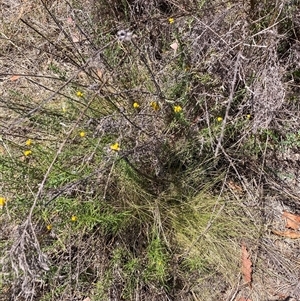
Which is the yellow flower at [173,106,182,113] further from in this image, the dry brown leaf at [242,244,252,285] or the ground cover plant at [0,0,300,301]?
the dry brown leaf at [242,244,252,285]

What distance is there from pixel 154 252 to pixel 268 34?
1252 millimetres

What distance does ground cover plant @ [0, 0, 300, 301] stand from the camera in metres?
2.06

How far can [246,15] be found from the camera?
7.57 feet

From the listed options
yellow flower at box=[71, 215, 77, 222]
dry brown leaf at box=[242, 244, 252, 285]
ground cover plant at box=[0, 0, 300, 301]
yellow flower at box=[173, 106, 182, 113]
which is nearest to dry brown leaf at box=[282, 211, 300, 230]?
ground cover plant at box=[0, 0, 300, 301]

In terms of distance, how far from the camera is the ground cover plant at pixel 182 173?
206 cm

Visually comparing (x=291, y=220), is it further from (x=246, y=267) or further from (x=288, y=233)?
(x=246, y=267)

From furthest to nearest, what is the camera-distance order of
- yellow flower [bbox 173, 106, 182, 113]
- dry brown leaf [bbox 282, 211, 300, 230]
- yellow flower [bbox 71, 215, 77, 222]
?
dry brown leaf [bbox 282, 211, 300, 230] < yellow flower [bbox 173, 106, 182, 113] < yellow flower [bbox 71, 215, 77, 222]

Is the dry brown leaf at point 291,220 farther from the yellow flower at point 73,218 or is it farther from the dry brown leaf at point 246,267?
the yellow flower at point 73,218

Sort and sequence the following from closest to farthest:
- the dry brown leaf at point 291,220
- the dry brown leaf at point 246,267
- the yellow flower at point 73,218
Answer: the yellow flower at point 73,218
the dry brown leaf at point 246,267
the dry brown leaf at point 291,220

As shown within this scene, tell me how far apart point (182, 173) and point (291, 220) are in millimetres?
626

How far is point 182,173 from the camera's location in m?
2.27

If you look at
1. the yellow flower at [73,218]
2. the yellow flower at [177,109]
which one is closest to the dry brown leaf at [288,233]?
the yellow flower at [177,109]

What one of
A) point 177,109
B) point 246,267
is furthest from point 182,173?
point 246,267

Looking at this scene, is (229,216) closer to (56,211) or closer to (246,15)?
(56,211)
